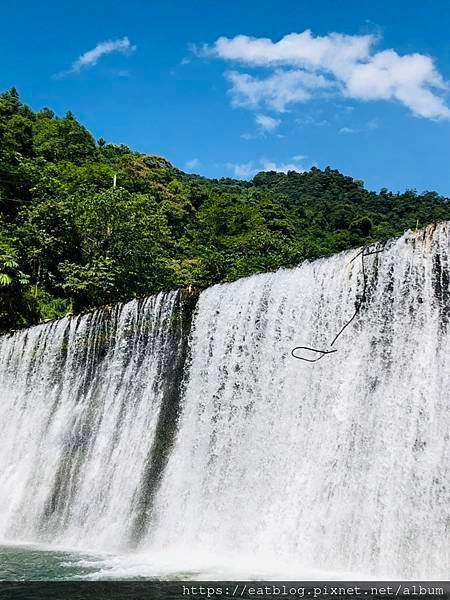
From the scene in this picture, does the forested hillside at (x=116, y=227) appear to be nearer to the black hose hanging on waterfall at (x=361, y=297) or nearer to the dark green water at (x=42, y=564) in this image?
the black hose hanging on waterfall at (x=361, y=297)

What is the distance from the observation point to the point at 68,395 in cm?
1648

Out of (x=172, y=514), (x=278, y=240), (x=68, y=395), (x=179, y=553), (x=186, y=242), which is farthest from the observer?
(x=186, y=242)

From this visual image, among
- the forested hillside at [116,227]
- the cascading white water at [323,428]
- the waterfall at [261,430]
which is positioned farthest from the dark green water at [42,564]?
the forested hillside at [116,227]

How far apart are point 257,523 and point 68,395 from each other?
24.2 ft

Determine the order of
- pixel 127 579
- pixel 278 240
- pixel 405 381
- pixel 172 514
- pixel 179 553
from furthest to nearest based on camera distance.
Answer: pixel 278 240
pixel 172 514
pixel 179 553
pixel 405 381
pixel 127 579

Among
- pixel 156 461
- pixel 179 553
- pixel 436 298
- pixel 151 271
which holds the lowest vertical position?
pixel 179 553

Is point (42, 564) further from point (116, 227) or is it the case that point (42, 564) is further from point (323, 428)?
point (116, 227)

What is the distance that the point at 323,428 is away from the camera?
1080cm

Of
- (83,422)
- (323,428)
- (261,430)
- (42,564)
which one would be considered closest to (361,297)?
(323,428)

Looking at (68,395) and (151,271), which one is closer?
(68,395)

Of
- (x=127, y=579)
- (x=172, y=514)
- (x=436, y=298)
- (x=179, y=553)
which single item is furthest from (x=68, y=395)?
(x=436, y=298)

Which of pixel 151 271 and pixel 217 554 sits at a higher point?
pixel 151 271

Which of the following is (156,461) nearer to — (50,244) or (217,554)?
(217,554)

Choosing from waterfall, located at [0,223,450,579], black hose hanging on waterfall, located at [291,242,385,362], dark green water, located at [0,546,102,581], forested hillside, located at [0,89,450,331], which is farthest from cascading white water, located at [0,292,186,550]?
black hose hanging on waterfall, located at [291,242,385,362]
